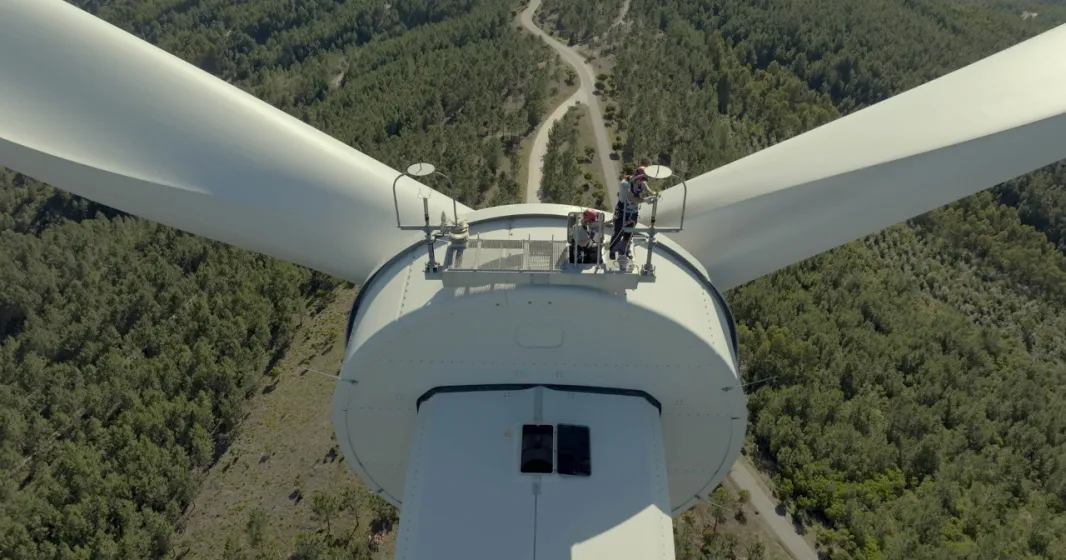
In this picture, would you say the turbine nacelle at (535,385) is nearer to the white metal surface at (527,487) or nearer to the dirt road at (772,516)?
the white metal surface at (527,487)

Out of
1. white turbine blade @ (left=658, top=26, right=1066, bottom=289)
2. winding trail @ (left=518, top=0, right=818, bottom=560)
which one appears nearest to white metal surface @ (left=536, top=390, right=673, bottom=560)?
white turbine blade @ (left=658, top=26, right=1066, bottom=289)

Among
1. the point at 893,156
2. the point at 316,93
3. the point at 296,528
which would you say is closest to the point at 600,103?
the point at 316,93

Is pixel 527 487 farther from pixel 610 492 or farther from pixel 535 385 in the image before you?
pixel 535 385

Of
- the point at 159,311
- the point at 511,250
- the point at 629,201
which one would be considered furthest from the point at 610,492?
the point at 159,311

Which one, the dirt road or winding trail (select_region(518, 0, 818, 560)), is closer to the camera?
the dirt road

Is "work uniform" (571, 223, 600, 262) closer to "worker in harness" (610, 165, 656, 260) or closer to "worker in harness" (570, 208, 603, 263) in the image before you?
"worker in harness" (570, 208, 603, 263)

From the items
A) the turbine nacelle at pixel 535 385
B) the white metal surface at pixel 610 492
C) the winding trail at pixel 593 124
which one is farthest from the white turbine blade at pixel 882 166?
the winding trail at pixel 593 124
